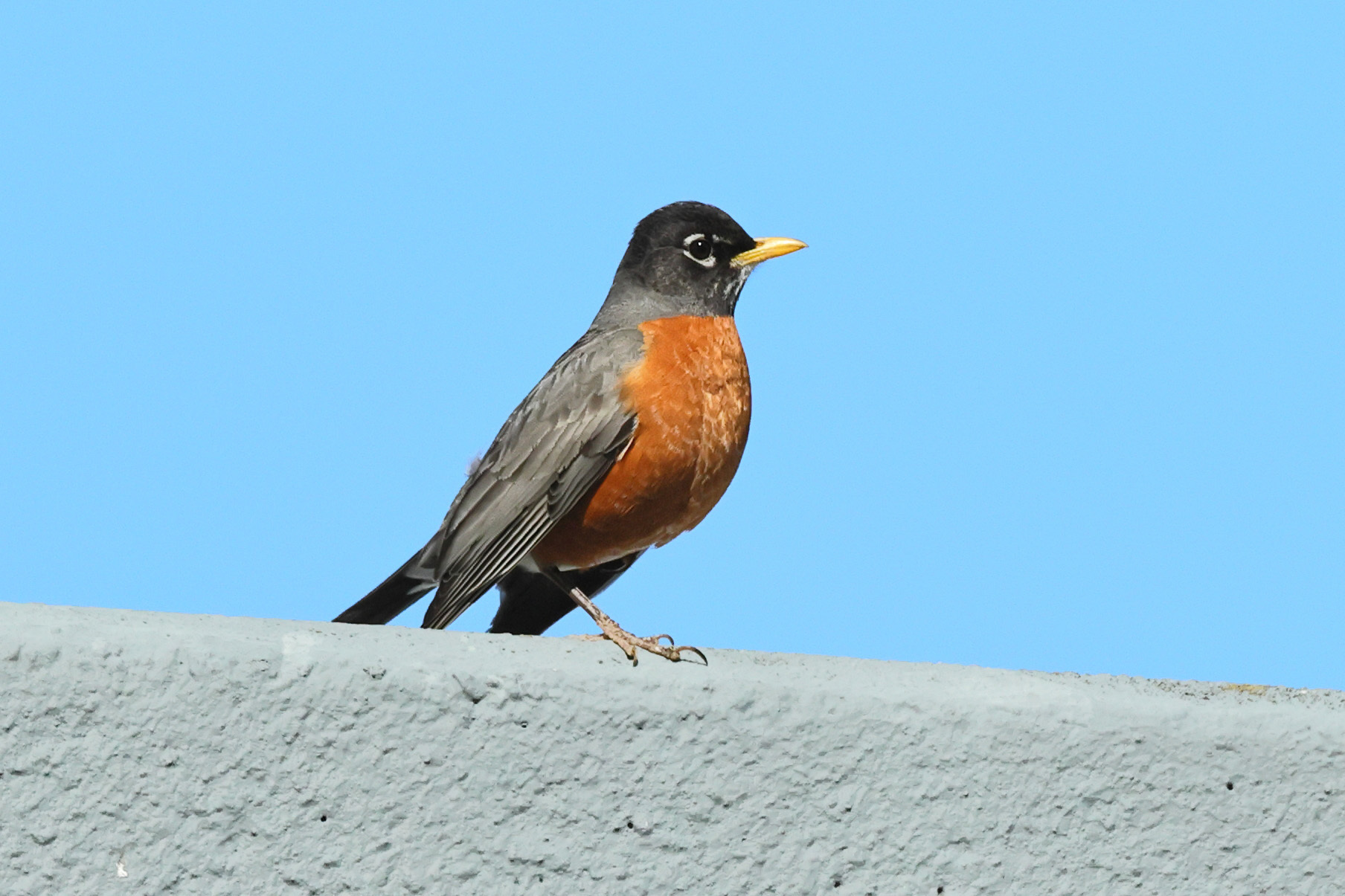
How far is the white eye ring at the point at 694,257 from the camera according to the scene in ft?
16.1

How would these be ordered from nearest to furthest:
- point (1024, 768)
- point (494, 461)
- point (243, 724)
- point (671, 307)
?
point (243, 724) → point (1024, 768) → point (494, 461) → point (671, 307)

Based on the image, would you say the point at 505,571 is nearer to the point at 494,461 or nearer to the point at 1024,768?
the point at 494,461

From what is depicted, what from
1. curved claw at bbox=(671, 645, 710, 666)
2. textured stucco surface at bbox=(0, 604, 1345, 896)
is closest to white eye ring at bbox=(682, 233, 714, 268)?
curved claw at bbox=(671, 645, 710, 666)

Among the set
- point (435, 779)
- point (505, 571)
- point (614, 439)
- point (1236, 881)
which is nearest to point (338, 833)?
point (435, 779)

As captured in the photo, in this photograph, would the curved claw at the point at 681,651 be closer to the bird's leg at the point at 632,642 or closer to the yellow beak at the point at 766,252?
the bird's leg at the point at 632,642

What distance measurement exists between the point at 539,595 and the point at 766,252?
4.41 ft

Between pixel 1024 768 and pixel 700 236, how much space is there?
231cm

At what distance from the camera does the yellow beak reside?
4879 mm

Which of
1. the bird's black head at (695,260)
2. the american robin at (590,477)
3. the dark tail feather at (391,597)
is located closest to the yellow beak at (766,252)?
the bird's black head at (695,260)

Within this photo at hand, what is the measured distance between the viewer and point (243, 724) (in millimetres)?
2910

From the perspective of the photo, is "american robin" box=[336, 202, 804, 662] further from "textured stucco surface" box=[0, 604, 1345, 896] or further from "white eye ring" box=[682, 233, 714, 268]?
"textured stucco surface" box=[0, 604, 1345, 896]

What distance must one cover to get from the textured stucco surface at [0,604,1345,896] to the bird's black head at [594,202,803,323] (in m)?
1.77

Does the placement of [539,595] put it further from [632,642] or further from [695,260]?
[695,260]

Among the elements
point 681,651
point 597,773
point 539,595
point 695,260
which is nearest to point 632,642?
point 681,651
